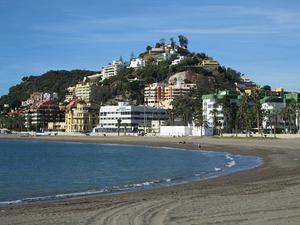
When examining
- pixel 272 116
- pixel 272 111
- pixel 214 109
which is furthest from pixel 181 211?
pixel 214 109

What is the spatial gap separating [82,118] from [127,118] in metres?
23.4

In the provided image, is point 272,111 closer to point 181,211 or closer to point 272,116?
point 272,116

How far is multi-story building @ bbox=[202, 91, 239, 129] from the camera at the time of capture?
143 metres

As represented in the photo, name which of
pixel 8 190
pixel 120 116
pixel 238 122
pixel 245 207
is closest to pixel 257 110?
pixel 238 122

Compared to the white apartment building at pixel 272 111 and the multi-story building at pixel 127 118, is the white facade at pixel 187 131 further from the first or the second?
the multi-story building at pixel 127 118

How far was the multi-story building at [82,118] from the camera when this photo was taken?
612 feet

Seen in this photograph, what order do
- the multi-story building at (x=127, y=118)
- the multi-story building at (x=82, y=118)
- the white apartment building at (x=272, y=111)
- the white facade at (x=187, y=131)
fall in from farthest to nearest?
1. the multi-story building at (x=82, y=118)
2. the multi-story building at (x=127, y=118)
3. the white apartment building at (x=272, y=111)
4. the white facade at (x=187, y=131)

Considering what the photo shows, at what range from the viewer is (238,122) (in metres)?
129

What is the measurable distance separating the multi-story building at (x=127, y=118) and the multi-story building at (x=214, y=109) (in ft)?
54.9

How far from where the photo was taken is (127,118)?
6727 inches

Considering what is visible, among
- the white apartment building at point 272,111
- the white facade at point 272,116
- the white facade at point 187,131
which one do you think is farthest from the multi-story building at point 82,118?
the white facade at point 272,116

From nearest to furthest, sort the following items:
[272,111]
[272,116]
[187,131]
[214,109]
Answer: [272,116], [187,131], [272,111], [214,109]

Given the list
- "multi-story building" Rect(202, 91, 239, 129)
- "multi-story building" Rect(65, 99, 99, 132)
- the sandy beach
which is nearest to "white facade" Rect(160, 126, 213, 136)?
"multi-story building" Rect(202, 91, 239, 129)

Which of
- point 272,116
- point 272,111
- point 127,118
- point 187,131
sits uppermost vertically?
point 272,111
